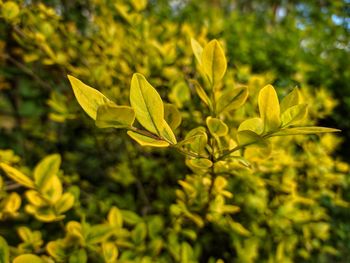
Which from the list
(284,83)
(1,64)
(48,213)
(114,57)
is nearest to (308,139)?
(284,83)

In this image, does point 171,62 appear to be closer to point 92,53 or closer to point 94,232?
point 92,53

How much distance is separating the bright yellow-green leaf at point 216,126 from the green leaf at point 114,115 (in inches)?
7.8

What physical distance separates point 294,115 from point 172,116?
24 centimetres

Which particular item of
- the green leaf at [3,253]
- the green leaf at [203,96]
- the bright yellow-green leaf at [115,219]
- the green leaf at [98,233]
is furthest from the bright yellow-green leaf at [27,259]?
the green leaf at [203,96]

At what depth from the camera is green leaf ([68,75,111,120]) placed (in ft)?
1.82

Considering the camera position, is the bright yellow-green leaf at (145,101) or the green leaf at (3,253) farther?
the green leaf at (3,253)

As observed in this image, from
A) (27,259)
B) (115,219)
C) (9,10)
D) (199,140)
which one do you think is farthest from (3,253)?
(9,10)

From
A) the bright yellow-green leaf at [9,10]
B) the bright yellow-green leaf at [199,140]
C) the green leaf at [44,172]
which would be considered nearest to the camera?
the bright yellow-green leaf at [199,140]

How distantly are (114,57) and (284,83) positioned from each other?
885mm

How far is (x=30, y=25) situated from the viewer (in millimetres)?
1452

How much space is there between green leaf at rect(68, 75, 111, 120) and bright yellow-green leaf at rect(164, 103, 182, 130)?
16 centimetres

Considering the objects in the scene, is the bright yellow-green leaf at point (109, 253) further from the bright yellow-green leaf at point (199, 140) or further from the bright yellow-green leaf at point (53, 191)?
the bright yellow-green leaf at point (199, 140)

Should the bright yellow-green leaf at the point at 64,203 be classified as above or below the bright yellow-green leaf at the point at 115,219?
above

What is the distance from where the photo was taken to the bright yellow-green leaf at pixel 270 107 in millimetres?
608
